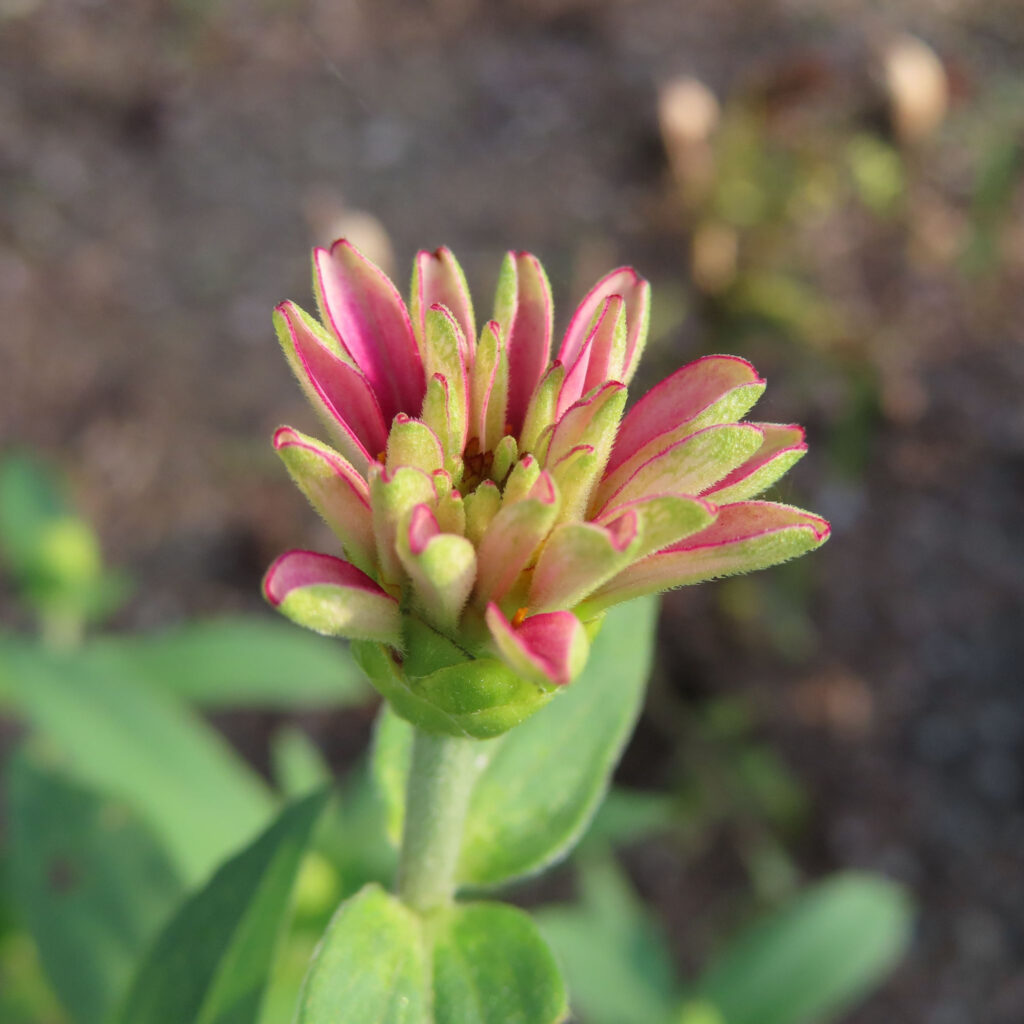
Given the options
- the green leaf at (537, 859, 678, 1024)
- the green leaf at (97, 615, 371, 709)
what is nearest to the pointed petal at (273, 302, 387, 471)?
the green leaf at (537, 859, 678, 1024)

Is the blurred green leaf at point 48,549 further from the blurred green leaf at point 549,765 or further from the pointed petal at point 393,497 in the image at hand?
the pointed petal at point 393,497

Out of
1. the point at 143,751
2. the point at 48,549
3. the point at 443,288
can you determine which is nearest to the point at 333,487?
the point at 443,288

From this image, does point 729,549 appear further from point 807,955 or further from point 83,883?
point 807,955

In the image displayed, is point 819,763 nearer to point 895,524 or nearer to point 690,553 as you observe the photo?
point 895,524

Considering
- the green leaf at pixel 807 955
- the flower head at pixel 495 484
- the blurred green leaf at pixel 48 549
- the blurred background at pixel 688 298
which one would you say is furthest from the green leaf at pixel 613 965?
the flower head at pixel 495 484

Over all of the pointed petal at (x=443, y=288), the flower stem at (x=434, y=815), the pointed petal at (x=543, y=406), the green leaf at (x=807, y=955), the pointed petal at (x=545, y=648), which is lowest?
the green leaf at (x=807, y=955)
